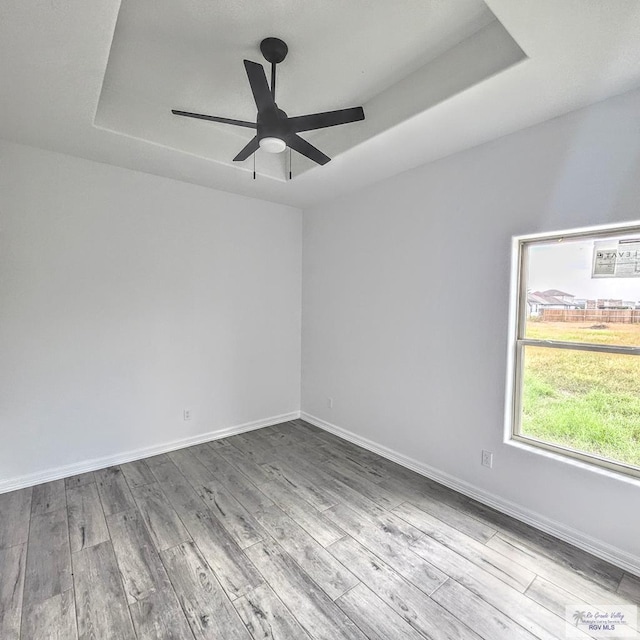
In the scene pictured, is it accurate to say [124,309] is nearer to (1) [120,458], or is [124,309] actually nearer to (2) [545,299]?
(1) [120,458]

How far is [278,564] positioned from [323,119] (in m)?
2.63

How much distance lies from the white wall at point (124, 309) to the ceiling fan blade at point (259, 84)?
193cm

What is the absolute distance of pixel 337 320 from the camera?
3943mm

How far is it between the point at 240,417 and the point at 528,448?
2920 millimetres

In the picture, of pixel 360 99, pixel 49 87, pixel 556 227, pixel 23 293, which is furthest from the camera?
pixel 23 293

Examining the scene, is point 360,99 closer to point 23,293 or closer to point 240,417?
point 23,293

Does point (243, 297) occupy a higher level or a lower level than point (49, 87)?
lower

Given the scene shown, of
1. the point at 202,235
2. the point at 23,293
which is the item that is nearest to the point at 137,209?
the point at 202,235

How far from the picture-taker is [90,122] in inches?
93.7

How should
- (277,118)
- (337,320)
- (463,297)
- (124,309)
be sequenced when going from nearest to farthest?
(277,118), (463,297), (124,309), (337,320)

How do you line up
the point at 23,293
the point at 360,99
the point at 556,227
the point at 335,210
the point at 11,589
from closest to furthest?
the point at 11,589, the point at 556,227, the point at 360,99, the point at 23,293, the point at 335,210

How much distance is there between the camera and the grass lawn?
206 centimetres

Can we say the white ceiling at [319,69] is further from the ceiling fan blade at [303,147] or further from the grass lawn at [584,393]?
the grass lawn at [584,393]

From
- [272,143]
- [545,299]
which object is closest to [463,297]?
[545,299]
